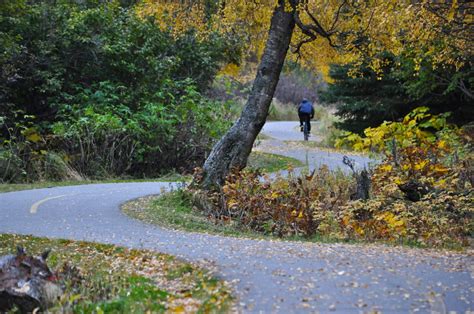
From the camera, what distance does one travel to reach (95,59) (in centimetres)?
2319

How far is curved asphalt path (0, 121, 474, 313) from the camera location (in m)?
6.74

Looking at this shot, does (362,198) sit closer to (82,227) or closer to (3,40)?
(82,227)

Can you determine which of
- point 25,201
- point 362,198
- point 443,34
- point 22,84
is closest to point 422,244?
point 362,198

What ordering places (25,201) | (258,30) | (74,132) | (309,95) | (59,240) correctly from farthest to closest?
(309,95)
(74,132)
(258,30)
(25,201)
(59,240)

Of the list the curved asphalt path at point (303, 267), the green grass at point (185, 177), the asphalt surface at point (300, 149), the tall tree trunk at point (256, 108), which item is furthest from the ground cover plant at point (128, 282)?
the asphalt surface at point (300, 149)

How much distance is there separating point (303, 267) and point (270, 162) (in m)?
16.2

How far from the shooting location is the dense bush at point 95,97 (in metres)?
20.5

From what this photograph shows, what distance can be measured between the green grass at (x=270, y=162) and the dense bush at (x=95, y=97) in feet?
5.66

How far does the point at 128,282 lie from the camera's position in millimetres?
7688

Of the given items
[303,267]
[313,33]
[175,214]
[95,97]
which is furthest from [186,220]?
[95,97]

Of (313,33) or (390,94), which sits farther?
(390,94)

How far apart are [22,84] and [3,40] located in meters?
3.46

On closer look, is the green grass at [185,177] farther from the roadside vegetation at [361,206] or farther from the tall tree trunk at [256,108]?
the roadside vegetation at [361,206]

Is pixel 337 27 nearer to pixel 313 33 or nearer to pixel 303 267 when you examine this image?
pixel 313 33
